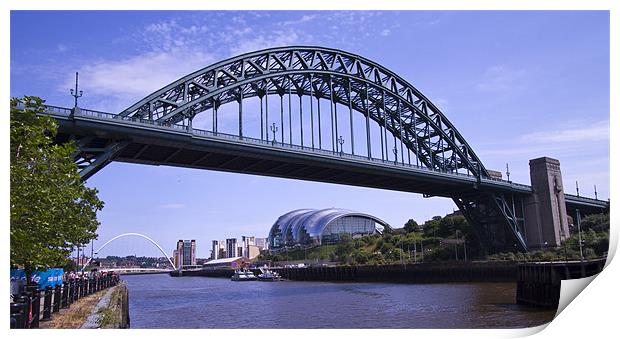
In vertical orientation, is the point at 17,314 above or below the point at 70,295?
above

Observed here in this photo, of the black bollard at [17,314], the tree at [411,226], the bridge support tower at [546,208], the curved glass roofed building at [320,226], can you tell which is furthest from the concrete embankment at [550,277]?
the curved glass roofed building at [320,226]

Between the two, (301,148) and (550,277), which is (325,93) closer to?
(301,148)

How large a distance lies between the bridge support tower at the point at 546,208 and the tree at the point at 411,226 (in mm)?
38378

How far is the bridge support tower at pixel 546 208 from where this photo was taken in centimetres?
6488

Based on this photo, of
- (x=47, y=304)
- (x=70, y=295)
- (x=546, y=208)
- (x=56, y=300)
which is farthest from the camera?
(x=546, y=208)

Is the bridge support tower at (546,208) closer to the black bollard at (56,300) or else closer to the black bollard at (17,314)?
the black bollard at (56,300)

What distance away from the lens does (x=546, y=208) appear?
65750mm

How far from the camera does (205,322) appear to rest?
28.9m

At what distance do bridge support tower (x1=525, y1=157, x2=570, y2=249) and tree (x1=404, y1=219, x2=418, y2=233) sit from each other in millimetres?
38378

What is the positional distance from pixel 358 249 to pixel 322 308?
72.1 meters

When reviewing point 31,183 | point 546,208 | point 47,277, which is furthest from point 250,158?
point 546,208

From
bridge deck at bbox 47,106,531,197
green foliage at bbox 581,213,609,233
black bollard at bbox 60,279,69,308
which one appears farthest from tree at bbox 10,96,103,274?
green foliage at bbox 581,213,609,233

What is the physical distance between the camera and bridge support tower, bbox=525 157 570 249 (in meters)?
64.9

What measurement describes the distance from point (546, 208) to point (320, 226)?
8653cm
